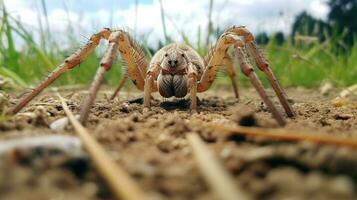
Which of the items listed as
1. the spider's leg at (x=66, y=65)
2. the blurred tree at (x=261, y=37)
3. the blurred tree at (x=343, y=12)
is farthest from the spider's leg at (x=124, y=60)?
the blurred tree at (x=343, y=12)

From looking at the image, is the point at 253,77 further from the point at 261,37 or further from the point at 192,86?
the point at 261,37

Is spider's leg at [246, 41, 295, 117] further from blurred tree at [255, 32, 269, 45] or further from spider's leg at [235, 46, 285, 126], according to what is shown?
blurred tree at [255, 32, 269, 45]

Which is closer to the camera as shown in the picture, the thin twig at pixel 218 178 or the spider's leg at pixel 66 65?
the thin twig at pixel 218 178

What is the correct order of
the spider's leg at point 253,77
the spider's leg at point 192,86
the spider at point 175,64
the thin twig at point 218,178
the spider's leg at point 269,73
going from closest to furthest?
the thin twig at point 218,178 → the spider's leg at point 253,77 → the spider at point 175,64 → the spider's leg at point 269,73 → the spider's leg at point 192,86

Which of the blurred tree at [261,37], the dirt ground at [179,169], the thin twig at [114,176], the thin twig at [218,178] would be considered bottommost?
the blurred tree at [261,37]

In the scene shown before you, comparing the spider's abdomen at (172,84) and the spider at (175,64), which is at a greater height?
the spider at (175,64)

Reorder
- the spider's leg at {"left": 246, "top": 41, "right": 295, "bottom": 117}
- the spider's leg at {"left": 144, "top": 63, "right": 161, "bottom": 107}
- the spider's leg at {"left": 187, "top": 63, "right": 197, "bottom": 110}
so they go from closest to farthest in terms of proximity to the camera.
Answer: the spider's leg at {"left": 246, "top": 41, "right": 295, "bottom": 117}, the spider's leg at {"left": 187, "top": 63, "right": 197, "bottom": 110}, the spider's leg at {"left": 144, "top": 63, "right": 161, "bottom": 107}

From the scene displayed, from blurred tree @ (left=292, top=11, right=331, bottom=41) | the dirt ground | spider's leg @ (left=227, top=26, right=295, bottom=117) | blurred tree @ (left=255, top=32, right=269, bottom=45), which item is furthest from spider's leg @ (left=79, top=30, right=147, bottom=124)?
blurred tree @ (left=255, top=32, right=269, bottom=45)

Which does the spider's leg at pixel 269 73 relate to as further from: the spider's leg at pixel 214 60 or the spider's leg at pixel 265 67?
the spider's leg at pixel 214 60
